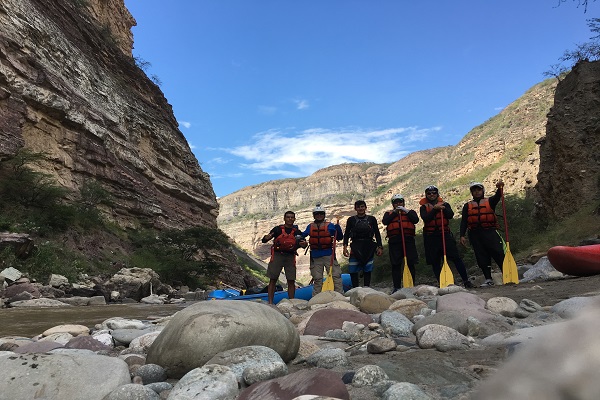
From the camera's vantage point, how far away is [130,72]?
27.5 metres

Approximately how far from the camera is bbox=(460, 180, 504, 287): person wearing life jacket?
6410 millimetres

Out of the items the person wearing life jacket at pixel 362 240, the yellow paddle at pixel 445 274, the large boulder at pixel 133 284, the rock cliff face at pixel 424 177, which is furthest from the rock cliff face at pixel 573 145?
the large boulder at pixel 133 284

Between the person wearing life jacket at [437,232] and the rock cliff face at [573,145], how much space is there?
7.20m

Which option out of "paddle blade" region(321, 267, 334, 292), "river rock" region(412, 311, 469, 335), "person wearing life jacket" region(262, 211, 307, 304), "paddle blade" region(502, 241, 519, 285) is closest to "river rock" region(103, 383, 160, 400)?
"river rock" region(412, 311, 469, 335)

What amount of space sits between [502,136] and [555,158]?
3340cm

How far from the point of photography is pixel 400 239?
707 centimetres

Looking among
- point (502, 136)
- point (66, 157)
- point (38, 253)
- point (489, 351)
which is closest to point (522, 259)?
point (489, 351)

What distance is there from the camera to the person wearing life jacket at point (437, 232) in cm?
657

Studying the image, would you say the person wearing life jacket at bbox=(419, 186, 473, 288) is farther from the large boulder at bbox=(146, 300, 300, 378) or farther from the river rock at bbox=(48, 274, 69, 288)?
the river rock at bbox=(48, 274, 69, 288)

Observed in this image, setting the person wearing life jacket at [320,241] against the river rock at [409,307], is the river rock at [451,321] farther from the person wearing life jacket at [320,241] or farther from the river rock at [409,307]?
the person wearing life jacket at [320,241]

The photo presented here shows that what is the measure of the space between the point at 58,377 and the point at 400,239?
5746mm

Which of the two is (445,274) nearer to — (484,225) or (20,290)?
(484,225)

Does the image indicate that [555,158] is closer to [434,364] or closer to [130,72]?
Answer: [434,364]

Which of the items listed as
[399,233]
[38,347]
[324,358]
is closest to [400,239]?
[399,233]
